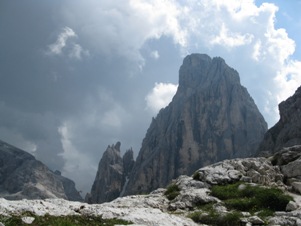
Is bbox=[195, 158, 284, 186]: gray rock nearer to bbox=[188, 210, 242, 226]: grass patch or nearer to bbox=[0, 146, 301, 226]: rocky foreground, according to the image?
bbox=[0, 146, 301, 226]: rocky foreground

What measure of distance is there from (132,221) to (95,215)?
2.49m

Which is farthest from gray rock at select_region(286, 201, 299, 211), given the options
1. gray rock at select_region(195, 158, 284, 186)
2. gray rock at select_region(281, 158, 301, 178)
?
gray rock at select_region(281, 158, 301, 178)

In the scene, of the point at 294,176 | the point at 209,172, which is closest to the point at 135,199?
the point at 209,172

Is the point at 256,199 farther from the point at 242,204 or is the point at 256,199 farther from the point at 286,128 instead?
the point at 286,128

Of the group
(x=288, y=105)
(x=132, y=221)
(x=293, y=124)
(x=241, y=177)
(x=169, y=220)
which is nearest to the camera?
(x=132, y=221)

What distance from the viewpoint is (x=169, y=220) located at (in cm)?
2831

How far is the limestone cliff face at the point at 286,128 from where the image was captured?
147625mm

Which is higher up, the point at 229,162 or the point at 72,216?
the point at 229,162

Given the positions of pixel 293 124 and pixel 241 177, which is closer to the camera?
pixel 241 177

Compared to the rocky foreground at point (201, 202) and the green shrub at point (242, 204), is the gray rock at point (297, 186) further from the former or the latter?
the green shrub at point (242, 204)

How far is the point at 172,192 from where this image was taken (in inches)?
1796

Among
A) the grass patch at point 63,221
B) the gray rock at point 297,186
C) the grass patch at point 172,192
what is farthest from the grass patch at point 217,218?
the gray rock at point 297,186

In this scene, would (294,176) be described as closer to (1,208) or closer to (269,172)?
(269,172)

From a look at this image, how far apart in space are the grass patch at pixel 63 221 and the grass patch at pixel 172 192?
62.2 ft
